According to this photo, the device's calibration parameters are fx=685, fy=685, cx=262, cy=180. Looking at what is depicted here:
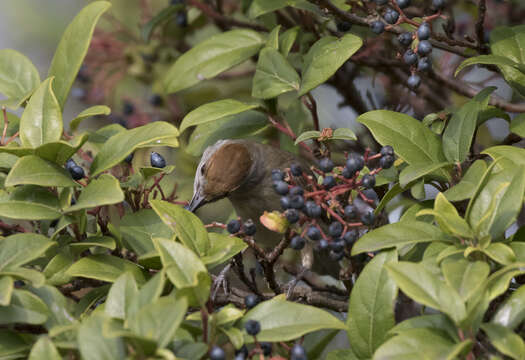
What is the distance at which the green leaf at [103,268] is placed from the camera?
1.97 metres

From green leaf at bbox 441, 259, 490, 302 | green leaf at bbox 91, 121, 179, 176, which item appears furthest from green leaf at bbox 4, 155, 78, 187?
green leaf at bbox 441, 259, 490, 302

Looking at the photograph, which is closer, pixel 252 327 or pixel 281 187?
pixel 252 327

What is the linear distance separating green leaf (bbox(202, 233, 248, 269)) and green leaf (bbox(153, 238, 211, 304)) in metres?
0.09

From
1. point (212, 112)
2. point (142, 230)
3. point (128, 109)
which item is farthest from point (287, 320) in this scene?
point (128, 109)

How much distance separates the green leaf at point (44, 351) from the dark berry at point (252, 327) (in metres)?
0.46

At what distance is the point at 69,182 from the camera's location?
78.5 inches

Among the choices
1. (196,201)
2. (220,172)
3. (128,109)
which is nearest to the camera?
(196,201)

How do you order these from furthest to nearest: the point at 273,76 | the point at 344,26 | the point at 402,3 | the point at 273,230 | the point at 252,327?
1. the point at 344,26
2. the point at 273,76
3. the point at 402,3
4. the point at 273,230
5. the point at 252,327

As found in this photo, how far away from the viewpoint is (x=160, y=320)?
4.95 ft

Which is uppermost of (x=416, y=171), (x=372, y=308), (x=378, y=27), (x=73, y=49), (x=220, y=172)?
(x=73, y=49)

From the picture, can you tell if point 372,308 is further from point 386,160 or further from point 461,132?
point 461,132

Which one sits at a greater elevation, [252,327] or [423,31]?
[423,31]

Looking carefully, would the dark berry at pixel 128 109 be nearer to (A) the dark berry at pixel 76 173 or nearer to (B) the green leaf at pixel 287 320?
(A) the dark berry at pixel 76 173

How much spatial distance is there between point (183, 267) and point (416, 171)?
0.75m
